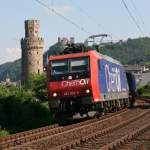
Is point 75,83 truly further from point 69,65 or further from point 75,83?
point 69,65

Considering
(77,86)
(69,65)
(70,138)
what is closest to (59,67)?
(69,65)

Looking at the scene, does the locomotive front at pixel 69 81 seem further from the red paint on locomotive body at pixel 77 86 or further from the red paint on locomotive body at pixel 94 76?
the red paint on locomotive body at pixel 94 76

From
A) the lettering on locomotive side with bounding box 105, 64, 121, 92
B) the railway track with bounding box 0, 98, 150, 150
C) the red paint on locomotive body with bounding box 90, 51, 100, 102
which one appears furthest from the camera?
the lettering on locomotive side with bounding box 105, 64, 121, 92

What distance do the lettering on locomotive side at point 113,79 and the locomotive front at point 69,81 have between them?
3019 mm

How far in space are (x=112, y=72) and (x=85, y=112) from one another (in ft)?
15.3

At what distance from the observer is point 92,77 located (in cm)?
2252

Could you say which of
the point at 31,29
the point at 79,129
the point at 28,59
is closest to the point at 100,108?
the point at 79,129

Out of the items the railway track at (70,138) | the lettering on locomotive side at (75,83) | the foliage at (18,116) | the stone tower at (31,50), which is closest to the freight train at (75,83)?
the lettering on locomotive side at (75,83)

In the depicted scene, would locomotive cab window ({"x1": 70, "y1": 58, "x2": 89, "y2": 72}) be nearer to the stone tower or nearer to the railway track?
the railway track

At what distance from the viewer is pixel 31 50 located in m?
110

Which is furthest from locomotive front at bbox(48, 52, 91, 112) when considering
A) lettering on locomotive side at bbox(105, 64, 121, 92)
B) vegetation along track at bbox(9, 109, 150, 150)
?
lettering on locomotive side at bbox(105, 64, 121, 92)

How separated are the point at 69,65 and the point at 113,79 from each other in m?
5.63

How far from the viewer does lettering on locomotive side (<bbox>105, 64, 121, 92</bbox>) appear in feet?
85.0

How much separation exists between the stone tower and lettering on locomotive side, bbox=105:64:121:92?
7109 centimetres
